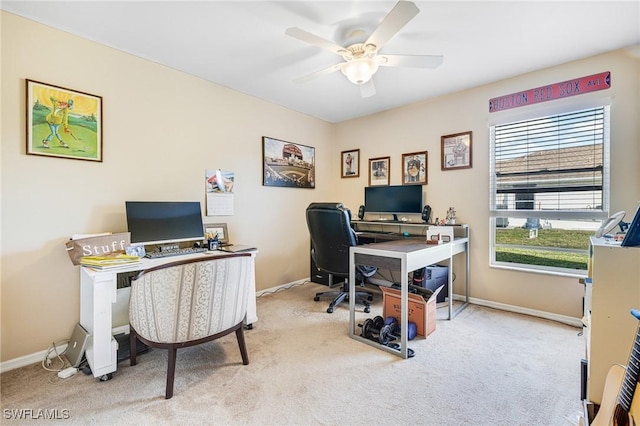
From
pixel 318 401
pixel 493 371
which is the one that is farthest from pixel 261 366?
pixel 493 371

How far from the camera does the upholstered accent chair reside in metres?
1.59

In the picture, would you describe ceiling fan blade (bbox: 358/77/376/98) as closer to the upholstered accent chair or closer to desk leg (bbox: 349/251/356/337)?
desk leg (bbox: 349/251/356/337)

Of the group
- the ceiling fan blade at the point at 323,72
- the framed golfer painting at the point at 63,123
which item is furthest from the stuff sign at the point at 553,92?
the framed golfer painting at the point at 63,123

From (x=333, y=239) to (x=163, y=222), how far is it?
1.62 meters

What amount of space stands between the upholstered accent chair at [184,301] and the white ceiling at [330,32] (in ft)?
5.75

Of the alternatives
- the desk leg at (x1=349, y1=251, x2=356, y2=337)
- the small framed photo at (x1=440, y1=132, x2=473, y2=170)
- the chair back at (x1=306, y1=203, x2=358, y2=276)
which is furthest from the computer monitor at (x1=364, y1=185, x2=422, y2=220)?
the desk leg at (x1=349, y1=251, x2=356, y2=337)

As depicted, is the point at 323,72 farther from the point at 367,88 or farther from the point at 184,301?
the point at 184,301

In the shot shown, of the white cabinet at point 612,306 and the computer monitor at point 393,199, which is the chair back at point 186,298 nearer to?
the white cabinet at point 612,306

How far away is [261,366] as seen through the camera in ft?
6.49

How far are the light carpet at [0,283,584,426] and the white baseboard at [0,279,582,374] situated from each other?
6 centimetres

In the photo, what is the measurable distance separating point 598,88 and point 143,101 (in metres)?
4.19

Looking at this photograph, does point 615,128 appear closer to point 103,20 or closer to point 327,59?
point 327,59

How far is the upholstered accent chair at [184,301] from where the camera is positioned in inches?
62.6

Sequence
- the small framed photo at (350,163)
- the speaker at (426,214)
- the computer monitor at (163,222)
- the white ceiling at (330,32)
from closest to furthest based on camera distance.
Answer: the white ceiling at (330,32) < the computer monitor at (163,222) < the speaker at (426,214) < the small framed photo at (350,163)
